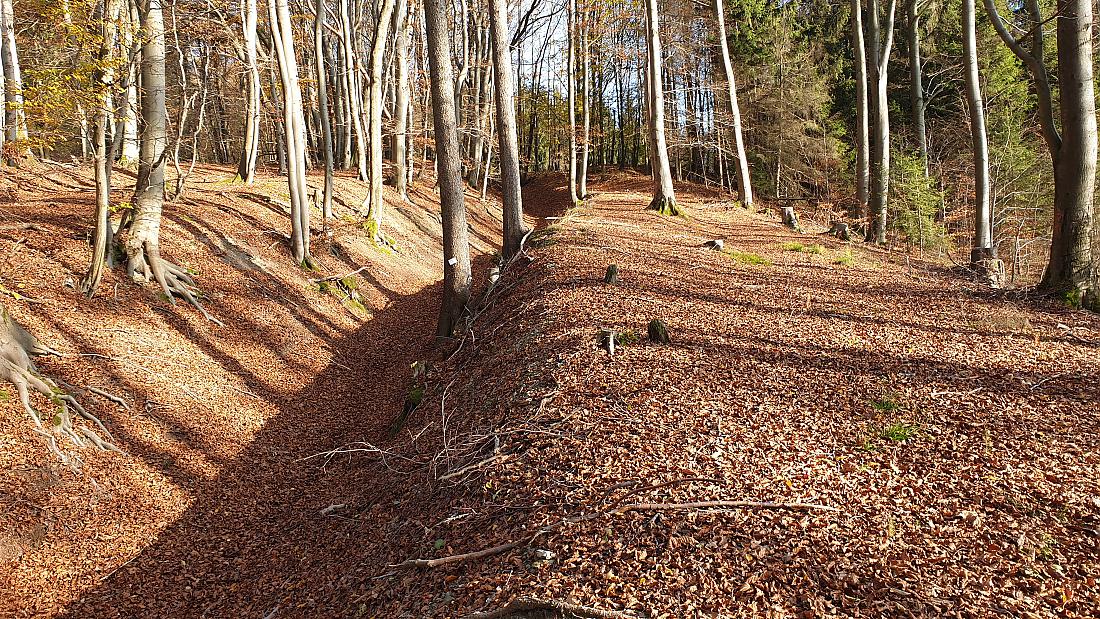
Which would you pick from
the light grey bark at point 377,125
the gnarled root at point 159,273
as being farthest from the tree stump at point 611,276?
the light grey bark at point 377,125

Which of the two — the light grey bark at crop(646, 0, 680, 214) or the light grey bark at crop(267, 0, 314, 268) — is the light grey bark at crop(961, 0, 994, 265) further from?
the light grey bark at crop(267, 0, 314, 268)

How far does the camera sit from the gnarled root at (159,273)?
970 cm

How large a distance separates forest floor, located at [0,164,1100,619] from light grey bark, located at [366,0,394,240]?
6.86 m

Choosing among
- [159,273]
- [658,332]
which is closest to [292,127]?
[159,273]

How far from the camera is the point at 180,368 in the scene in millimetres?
8578

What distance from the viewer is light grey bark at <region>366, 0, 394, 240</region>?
659 inches

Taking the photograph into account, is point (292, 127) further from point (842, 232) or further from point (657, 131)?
point (842, 232)

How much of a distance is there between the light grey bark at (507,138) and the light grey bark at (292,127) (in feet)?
15.0

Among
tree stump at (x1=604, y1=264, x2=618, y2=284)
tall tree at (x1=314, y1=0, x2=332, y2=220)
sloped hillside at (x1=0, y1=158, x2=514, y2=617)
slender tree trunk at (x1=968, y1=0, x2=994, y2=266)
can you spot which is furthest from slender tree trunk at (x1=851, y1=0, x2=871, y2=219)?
tall tree at (x1=314, y1=0, x2=332, y2=220)

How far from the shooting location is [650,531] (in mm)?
3744

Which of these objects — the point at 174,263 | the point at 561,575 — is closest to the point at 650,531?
the point at 561,575

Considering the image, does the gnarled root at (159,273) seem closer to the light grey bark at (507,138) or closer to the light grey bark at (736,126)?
the light grey bark at (507,138)

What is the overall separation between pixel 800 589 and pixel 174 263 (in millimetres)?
11430

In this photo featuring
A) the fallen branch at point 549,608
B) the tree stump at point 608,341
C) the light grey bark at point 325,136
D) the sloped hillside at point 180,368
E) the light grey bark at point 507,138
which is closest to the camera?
the fallen branch at point 549,608
